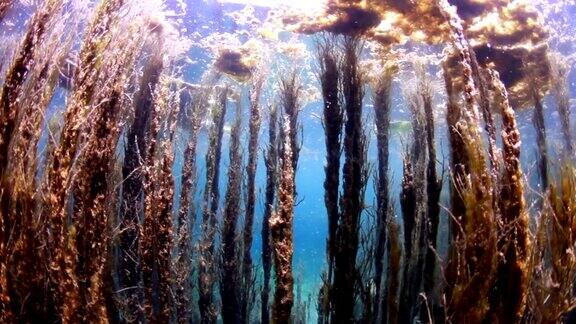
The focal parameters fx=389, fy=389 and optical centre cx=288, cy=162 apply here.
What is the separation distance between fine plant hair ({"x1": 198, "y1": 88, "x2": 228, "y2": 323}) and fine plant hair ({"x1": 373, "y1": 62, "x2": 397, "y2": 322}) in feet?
10.8

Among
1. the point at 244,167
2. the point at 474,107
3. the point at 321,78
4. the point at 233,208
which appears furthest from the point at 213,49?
the point at 474,107

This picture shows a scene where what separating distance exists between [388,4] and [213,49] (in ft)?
34.9

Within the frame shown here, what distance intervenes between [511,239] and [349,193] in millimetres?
2761

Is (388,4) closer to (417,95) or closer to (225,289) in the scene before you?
(417,95)

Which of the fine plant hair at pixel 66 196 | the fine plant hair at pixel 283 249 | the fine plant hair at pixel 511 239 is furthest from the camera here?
the fine plant hair at pixel 283 249

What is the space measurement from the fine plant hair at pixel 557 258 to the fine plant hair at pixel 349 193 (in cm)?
232

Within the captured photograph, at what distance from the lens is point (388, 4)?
287 inches

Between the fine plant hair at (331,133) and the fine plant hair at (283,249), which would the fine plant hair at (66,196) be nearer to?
the fine plant hair at (283,249)

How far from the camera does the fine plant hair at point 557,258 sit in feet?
8.95

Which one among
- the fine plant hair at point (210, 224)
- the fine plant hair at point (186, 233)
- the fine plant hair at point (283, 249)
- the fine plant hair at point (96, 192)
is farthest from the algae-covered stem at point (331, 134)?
the fine plant hair at point (210, 224)

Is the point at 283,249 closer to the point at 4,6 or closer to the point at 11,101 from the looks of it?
the point at 11,101

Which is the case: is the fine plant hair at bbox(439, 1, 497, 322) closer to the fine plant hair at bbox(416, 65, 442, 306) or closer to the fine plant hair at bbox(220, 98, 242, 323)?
the fine plant hair at bbox(416, 65, 442, 306)

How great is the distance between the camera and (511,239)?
2891mm

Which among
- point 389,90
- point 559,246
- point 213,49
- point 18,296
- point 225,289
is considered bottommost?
point 225,289
